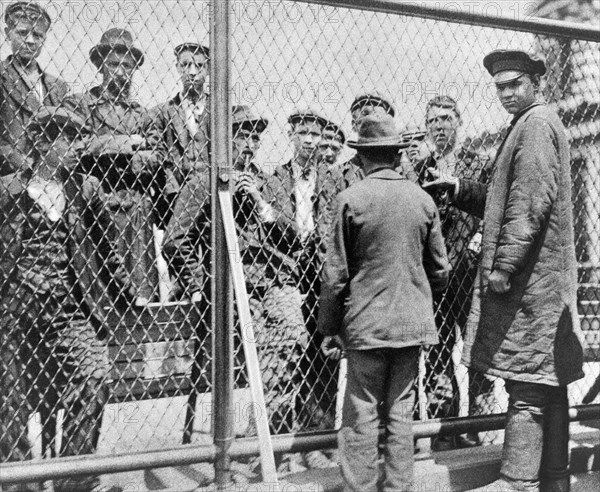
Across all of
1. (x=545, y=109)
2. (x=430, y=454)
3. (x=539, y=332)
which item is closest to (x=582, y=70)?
(x=545, y=109)

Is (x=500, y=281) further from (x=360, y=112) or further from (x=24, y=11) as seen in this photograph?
(x=24, y=11)

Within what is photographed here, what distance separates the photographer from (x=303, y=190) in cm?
327

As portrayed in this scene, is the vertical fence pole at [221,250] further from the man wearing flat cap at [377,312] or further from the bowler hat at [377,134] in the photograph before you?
the bowler hat at [377,134]

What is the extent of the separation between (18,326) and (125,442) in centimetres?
167

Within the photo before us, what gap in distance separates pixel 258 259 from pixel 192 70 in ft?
3.53

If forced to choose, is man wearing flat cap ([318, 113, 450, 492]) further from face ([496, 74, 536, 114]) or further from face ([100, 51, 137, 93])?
face ([100, 51, 137, 93])

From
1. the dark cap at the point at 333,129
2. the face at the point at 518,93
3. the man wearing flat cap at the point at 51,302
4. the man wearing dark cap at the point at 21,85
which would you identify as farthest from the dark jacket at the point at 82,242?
the face at the point at 518,93

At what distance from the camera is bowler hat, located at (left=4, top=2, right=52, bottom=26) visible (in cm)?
273

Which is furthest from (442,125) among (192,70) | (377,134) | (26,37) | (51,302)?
(51,302)

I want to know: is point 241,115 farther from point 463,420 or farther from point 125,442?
point 125,442

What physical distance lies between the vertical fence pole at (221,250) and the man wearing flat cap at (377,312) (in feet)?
1.45

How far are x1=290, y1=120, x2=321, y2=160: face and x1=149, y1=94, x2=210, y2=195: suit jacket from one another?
1.98 ft

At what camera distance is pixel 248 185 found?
2.85m

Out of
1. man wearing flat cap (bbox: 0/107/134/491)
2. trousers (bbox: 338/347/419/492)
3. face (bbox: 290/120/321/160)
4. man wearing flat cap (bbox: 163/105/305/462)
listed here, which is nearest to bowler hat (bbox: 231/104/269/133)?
man wearing flat cap (bbox: 163/105/305/462)
